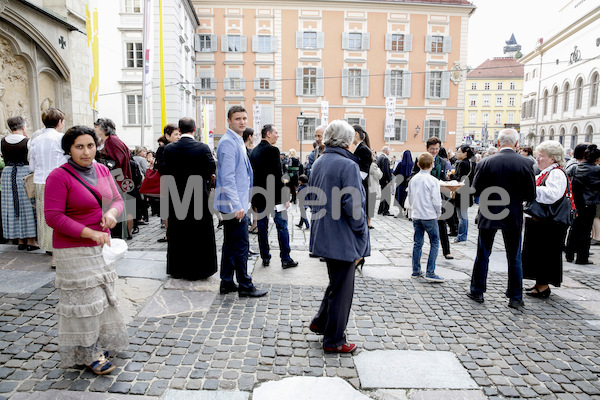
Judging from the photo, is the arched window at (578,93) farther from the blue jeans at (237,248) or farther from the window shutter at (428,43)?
the blue jeans at (237,248)

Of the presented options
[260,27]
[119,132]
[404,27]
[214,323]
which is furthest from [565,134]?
[214,323]

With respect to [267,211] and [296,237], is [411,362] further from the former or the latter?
[296,237]

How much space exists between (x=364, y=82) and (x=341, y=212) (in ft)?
97.9

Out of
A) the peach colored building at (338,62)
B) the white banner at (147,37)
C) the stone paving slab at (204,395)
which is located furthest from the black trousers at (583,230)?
the peach colored building at (338,62)

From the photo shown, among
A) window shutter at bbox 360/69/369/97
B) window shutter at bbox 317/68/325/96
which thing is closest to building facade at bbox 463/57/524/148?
window shutter at bbox 360/69/369/97

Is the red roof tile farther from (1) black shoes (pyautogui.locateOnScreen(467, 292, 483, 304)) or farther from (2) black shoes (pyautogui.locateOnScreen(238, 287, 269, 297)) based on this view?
(2) black shoes (pyautogui.locateOnScreen(238, 287, 269, 297))

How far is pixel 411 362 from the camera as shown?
10.4 ft

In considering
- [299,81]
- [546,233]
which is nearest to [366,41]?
[299,81]

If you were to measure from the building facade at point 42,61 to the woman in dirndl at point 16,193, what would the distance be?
286cm

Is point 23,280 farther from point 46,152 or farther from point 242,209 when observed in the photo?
point 242,209

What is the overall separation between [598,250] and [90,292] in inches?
326

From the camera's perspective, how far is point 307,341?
347 centimetres

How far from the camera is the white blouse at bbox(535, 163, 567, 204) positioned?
4398mm

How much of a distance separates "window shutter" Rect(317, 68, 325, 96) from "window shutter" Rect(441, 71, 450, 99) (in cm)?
941
